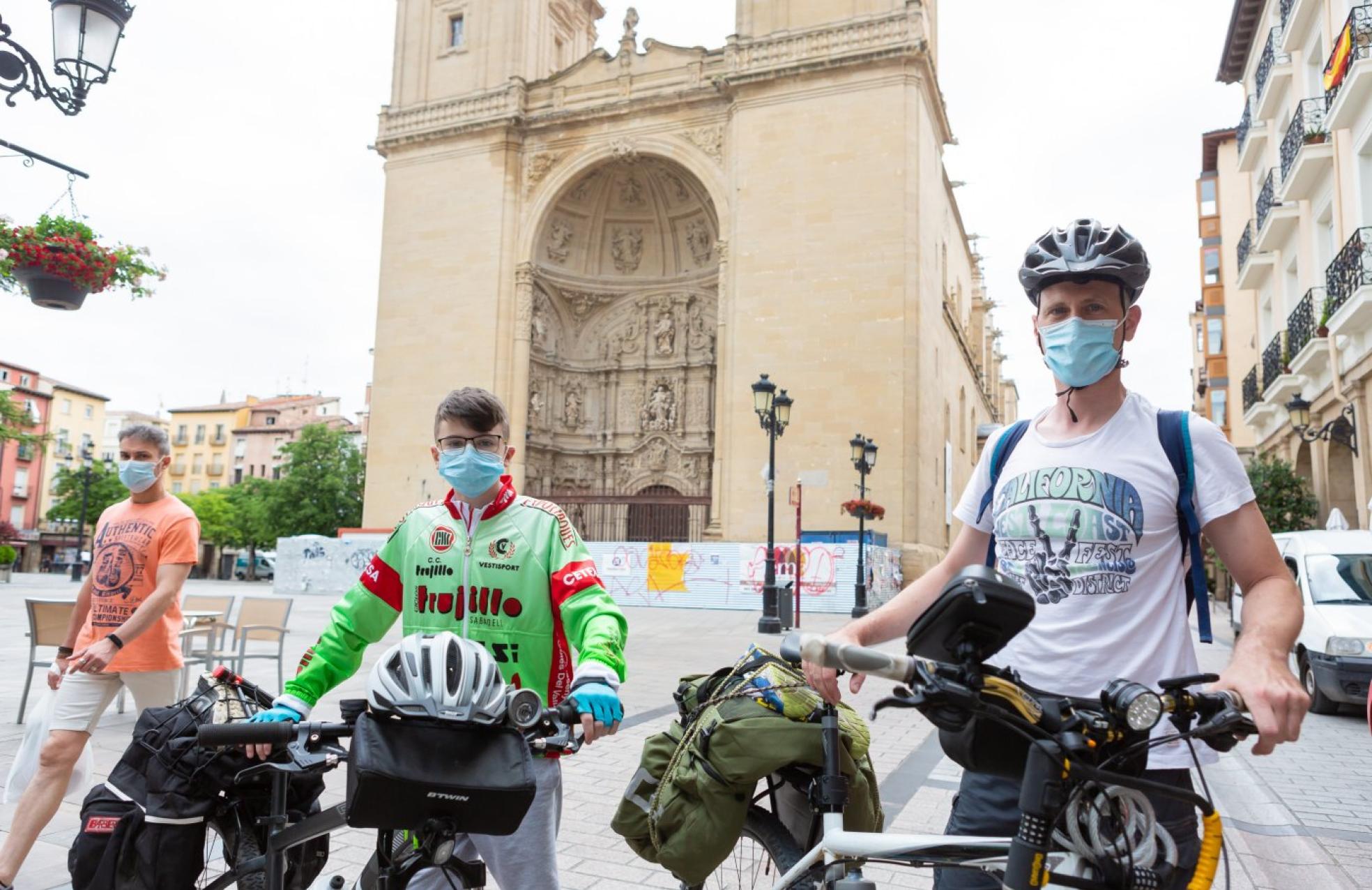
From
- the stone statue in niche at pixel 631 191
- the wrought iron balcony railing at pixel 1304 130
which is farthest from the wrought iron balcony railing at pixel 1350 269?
the stone statue in niche at pixel 631 191

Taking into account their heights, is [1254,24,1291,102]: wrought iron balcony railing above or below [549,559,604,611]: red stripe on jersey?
above

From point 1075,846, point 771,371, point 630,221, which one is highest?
point 630,221

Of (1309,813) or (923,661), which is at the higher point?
(923,661)

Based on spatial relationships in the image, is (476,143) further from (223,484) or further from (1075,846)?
(223,484)

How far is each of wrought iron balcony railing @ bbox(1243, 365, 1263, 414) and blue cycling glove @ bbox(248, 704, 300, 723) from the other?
976 inches

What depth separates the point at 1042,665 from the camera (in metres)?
1.84

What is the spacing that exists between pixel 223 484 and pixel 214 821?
7408 cm

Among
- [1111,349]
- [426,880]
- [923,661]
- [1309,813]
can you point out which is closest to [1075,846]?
[923,661]

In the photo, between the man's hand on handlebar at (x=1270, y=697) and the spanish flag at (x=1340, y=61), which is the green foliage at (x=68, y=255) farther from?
the spanish flag at (x=1340, y=61)

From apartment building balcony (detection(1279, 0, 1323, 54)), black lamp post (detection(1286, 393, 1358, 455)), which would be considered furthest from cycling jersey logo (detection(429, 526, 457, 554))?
apartment building balcony (detection(1279, 0, 1323, 54))

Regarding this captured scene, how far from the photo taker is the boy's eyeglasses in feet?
8.28

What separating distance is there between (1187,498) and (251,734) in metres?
1.87

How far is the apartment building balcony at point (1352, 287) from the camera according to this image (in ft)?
45.7

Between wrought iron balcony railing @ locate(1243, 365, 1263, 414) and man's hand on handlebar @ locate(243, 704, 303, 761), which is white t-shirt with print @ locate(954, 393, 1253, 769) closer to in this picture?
man's hand on handlebar @ locate(243, 704, 303, 761)
